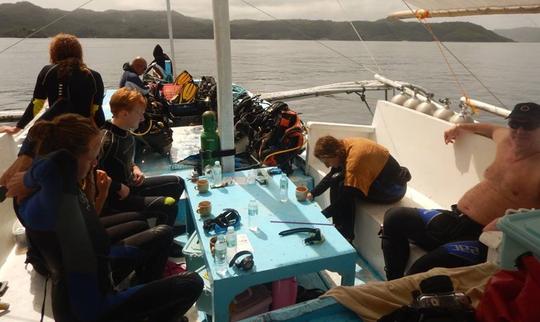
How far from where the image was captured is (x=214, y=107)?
481 centimetres

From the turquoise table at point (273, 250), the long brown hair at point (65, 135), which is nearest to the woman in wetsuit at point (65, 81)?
the turquoise table at point (273, 250)

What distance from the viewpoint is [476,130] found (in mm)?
2873

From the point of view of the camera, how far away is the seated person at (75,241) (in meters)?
1.32

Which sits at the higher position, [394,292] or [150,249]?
[394,292]

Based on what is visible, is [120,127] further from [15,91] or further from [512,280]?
[15,91]

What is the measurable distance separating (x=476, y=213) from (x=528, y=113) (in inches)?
26.0

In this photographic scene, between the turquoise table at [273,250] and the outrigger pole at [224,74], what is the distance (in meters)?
0.58

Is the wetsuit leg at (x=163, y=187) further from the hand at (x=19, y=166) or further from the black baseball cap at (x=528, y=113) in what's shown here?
the black baseball cap at (x=528, y=113)

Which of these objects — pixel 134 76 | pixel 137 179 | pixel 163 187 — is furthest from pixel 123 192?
pixel 134 76

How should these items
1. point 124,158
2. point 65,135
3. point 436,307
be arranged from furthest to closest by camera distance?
point 124,158 < point 65,135 < point 436,307

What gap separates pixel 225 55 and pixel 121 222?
1.39 metres

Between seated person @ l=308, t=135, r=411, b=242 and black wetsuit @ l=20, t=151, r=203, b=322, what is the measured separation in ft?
4.91

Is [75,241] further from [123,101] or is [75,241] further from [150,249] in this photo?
[123,101]

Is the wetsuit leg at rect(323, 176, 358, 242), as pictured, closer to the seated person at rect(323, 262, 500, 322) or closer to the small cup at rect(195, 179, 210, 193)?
the small cup at rect(195, 179, 210, 193)
